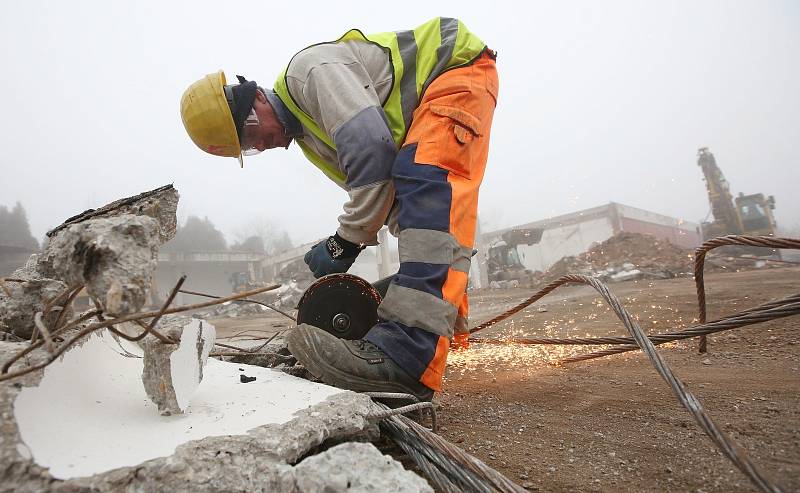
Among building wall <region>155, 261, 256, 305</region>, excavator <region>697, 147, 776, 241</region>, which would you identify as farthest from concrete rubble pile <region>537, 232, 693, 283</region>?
building wall <region>155, 261, 256, 305</region>

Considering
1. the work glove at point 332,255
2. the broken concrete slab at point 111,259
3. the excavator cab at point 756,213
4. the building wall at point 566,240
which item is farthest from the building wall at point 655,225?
the broken concrete slab at point 111,259

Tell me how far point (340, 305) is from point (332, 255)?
10.9 inches

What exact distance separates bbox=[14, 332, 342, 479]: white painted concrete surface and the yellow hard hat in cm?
116

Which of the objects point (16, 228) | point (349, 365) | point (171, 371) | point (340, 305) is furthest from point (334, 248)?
point (16, 228)

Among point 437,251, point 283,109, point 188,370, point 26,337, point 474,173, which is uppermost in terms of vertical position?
point 283,109

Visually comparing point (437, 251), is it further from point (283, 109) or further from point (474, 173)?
point (283, 109)

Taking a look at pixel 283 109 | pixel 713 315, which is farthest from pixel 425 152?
pixel 713 315

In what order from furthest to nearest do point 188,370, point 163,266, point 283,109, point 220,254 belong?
point 220,254
point 163,266
point 283,109
point 188,370

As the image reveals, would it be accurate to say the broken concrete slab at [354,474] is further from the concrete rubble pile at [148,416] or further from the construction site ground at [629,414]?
the construction site ground at [629,414]

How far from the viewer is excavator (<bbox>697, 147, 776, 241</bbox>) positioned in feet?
47.5

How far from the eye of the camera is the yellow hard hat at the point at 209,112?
1983 mm

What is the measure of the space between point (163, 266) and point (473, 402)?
1104 inches

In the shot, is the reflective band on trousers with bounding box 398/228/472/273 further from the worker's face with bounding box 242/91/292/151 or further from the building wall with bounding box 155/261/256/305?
the building wall with bounding box 155/261/256/305

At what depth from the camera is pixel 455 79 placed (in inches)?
65.1
